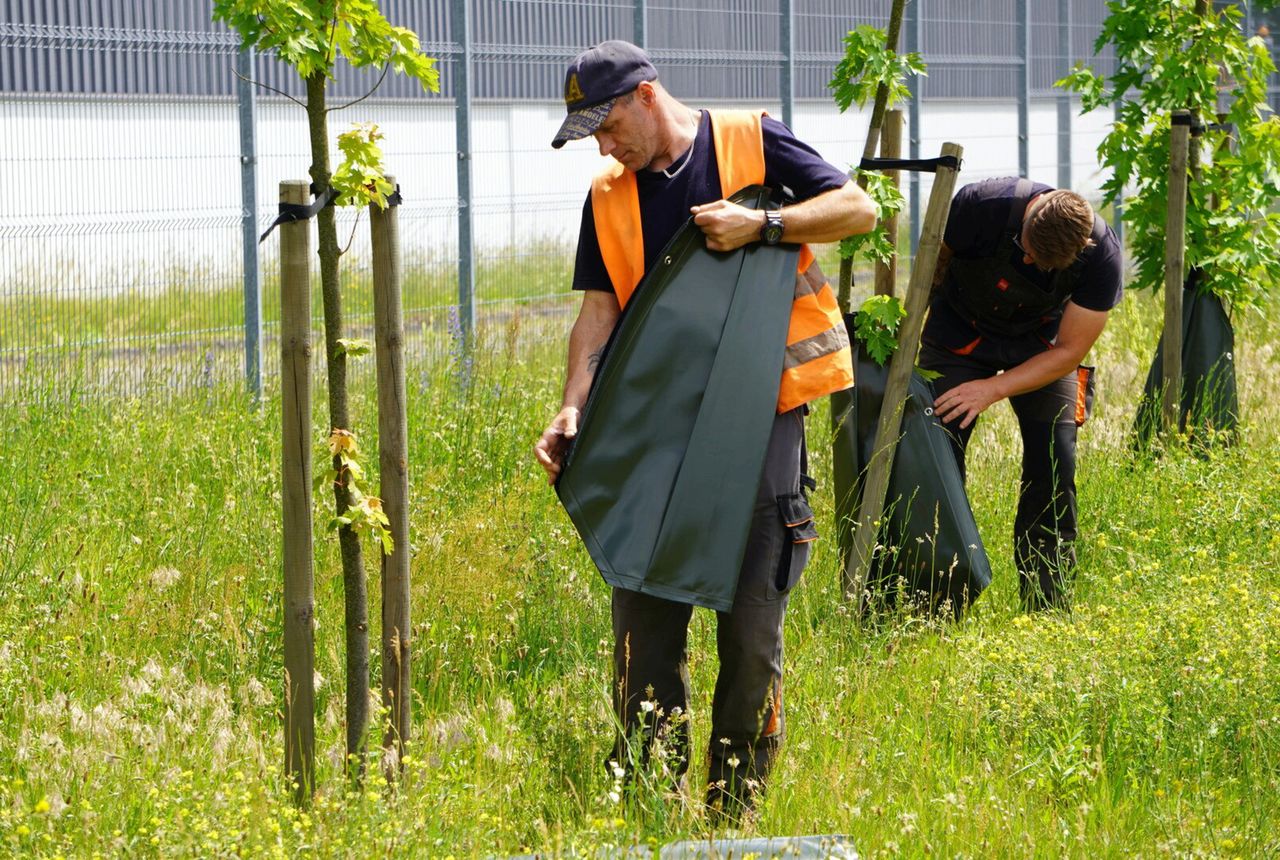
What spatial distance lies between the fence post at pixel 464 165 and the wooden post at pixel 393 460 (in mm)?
5705

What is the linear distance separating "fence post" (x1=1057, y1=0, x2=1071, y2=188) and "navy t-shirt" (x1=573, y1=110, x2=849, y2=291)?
13024 mm

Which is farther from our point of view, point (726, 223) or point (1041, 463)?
point (1041, 463)

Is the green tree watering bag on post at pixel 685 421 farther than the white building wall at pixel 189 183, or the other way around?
the white building wall at pixel 189 183

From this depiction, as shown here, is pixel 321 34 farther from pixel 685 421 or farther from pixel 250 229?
pixel 250 229

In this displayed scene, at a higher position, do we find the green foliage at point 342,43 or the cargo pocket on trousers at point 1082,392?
the green foliage at point 342,43

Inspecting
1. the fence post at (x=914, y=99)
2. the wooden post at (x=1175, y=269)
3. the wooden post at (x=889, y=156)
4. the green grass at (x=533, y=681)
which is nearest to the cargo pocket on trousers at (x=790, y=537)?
the green grass at (x=533, y=681)

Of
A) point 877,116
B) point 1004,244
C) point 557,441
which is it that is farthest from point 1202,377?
point 557,441

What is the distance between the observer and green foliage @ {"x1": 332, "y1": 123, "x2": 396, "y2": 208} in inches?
126

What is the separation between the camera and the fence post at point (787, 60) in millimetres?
11883

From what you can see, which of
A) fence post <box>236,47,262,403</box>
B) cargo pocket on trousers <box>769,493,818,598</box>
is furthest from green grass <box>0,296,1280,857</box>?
fence post <box>236,47,262,403</box>

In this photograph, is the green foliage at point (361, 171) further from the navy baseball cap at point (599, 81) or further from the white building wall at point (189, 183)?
the white building wall at point (189, 183)

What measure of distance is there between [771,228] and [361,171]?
0.93 m

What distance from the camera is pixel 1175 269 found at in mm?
6895

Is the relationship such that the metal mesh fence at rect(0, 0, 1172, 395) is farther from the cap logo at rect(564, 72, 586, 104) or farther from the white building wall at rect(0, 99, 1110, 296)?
the cap logo at rect(564, 72, 586, 104)
